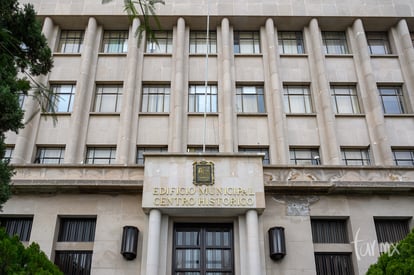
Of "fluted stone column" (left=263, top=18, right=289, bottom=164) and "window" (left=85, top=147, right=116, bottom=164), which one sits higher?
"fluted stone column" (left=263, top=18, right=289, bottom=164)

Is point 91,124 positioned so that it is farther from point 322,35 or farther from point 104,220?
point 322,35

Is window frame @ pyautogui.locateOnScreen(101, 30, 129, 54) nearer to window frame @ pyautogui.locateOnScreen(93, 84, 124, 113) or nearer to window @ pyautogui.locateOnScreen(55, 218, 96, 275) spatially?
window frame @ pyautogui.locateOnScreen(93, 84, 124, 113)

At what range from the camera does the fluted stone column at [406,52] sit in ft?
66.6

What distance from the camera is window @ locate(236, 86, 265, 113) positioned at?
20.0 meters

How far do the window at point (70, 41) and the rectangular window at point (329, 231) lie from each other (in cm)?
1524

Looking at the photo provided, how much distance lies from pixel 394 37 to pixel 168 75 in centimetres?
1253

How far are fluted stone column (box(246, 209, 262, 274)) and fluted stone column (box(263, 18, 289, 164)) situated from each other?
488 cm

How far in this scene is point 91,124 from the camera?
19.4 metres

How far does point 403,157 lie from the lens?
18.9m

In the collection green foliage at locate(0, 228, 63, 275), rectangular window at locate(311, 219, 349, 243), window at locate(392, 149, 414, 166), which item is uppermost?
window at locate(392, 149, 414, 166)

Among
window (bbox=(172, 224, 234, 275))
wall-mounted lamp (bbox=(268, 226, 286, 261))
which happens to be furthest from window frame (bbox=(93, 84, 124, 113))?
wall-mounted lamp (bbox=(268, 226, 286, 261))

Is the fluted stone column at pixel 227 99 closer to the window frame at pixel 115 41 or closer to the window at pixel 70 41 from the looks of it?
the window frame at pixel 115 41

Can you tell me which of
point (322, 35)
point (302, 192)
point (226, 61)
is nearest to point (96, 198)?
point (302, 192)

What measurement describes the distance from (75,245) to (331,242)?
926 cm
